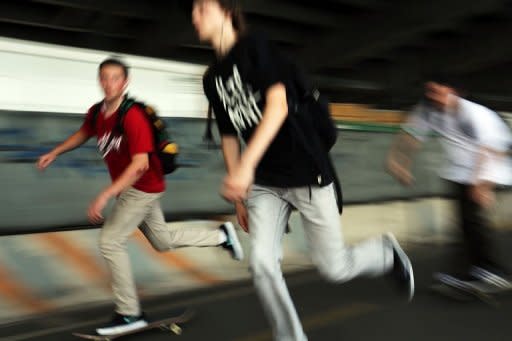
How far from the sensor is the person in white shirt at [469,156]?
420cm

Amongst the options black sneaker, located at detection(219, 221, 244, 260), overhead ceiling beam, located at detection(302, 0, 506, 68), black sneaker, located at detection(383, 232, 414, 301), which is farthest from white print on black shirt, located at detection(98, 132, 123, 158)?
overhead ceiling beam, located at detection(302, 0, 506, 68)

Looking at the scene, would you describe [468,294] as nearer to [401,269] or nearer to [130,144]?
[401,269]

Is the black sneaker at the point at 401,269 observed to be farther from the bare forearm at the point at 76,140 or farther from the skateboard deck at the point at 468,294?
the bare forearm at the point at 76,140

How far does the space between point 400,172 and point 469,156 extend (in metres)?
0.52

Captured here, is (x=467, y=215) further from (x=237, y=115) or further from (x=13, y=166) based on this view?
(x=13, y=166)

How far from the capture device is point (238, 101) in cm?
271

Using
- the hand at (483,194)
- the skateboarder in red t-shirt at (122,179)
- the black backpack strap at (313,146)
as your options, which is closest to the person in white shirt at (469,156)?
the hand at (483,194)

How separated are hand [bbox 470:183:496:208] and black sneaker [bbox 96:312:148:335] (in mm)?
2495

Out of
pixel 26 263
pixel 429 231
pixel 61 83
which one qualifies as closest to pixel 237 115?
pixel 26 263

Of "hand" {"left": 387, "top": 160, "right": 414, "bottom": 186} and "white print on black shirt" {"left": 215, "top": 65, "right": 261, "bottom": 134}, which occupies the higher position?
"white print on black shirt" {"left": 215, "top": 65, "right": 261, "bottom": 134}

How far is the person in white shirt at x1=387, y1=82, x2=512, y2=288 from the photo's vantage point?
4.20 meters

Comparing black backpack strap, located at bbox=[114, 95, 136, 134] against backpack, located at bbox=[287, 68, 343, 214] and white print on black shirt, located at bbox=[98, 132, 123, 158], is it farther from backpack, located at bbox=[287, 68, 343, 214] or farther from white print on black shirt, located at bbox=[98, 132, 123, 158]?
backpack, located at bbox=[287, 68, 343, 214]

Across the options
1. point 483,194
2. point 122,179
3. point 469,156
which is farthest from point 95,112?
point 483,194

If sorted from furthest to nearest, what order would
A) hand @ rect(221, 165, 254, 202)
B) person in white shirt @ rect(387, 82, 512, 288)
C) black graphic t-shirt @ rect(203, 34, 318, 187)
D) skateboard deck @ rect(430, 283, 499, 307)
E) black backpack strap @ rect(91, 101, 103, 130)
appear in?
skateboard deck @ rect(430, 283, 499, 307) < person in white shirt @ rect(387, 82, 512, 288) < black backpack strap @ rect(91, 101, 103, 130) < black graphic t-shirt @ rect(203, 34, 318, 187) < hand @ rect(221, 165, 254, 202)
